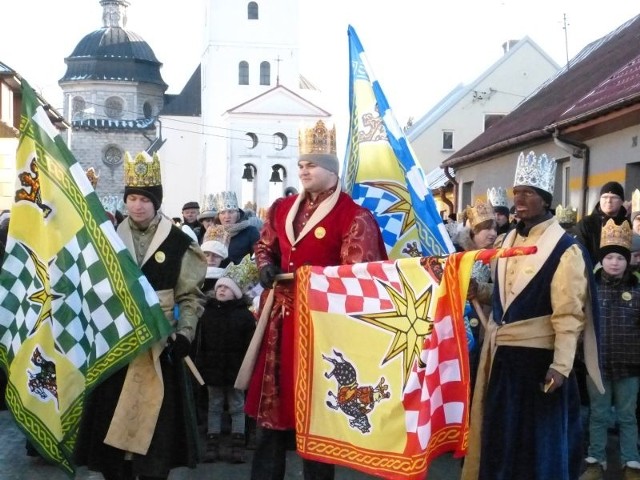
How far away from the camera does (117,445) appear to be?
5133mm

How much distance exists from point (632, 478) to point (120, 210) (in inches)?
Answer: 281

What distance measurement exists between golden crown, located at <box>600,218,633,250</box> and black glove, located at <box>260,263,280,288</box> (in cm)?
285

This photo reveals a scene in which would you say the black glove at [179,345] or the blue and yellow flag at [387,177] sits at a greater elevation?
the blue and yellow flag at [387,177]

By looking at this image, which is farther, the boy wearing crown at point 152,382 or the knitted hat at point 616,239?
the knitted hat at point 616,239

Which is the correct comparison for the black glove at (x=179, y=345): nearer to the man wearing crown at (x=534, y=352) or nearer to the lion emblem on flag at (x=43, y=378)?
the lion emblem on flag at (x=43, y=378)

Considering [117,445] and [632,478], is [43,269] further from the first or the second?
[632,478]

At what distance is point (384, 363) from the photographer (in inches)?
201

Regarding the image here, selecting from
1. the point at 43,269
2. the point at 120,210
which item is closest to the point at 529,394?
the point at 43,269

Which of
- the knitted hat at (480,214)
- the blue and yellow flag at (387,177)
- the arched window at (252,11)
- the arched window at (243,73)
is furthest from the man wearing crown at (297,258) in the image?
the arched window at (252,11)

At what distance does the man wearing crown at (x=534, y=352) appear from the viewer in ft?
16.8

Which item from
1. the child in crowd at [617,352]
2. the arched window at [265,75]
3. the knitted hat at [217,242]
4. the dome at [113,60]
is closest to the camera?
the child in crowd at [617,352]

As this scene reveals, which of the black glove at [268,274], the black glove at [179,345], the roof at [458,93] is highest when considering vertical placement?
the roof at [458,93]

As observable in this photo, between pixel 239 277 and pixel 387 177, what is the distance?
1419mm

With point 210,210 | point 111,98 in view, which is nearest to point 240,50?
point 111,98
